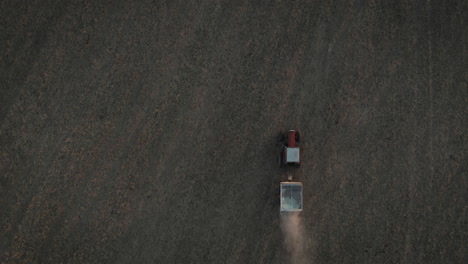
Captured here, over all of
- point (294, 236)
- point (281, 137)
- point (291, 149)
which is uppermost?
point (281, 137)

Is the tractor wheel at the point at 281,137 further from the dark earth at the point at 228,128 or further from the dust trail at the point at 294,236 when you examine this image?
the dust trail at the point at 294,236

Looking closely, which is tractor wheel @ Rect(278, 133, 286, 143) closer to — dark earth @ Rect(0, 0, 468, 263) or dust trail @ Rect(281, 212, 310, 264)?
dark earth @ Rect(0, 0, 468, 263)

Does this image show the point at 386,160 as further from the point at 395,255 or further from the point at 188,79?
the point at 188,79

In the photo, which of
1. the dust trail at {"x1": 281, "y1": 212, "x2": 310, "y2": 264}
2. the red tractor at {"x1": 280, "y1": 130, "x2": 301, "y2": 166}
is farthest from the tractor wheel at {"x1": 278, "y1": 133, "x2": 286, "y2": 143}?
the dust trail at {"x1": 281, "y1": 212, "x2": 310, "y2": 264}

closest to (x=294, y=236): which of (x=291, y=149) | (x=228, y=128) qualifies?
(x=291, y=149)

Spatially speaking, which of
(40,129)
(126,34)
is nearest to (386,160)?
(126,34)

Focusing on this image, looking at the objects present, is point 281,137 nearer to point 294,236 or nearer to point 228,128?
point 228,128
